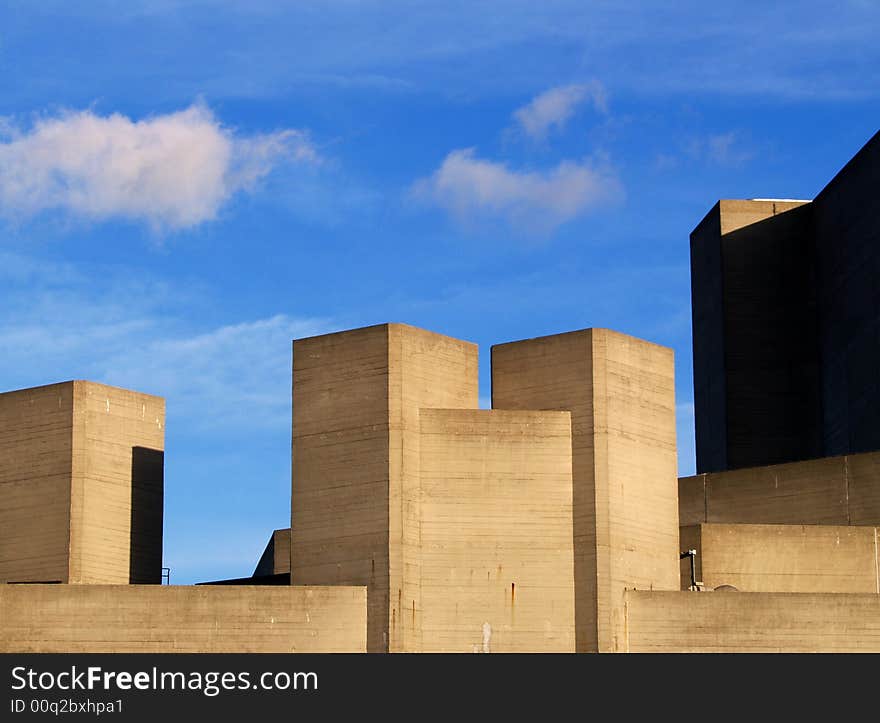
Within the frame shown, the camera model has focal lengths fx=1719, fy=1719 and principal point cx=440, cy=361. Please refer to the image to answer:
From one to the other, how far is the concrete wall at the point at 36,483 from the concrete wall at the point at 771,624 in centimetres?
1448

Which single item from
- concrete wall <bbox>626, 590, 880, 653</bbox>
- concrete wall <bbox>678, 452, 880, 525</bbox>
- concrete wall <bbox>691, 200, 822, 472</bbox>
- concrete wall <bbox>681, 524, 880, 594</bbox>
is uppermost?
concrete wall <bbox>691, 200, 822, 472</bbox>

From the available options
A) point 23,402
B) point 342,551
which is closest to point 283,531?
point 23,402

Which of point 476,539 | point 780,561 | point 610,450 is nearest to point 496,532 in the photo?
point 476,539

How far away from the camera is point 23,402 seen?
43156 mm

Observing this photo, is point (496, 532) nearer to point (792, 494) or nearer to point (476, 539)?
point (476, 539)

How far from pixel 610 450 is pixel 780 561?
5.63 meters

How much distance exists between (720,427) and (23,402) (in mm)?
26296

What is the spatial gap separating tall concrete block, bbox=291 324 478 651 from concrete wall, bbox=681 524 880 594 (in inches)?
271

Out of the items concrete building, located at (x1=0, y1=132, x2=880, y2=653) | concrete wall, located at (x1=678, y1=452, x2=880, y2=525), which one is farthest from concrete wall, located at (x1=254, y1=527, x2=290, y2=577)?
concrete wall, located at (x1=678, y1=452, x2=880, y2=525)

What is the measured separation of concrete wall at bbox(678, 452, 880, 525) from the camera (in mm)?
43438

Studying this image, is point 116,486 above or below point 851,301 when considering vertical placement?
below

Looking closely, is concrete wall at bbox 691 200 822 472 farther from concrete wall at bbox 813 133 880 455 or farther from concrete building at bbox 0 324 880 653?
concrete building at bbox 0 324 880 653

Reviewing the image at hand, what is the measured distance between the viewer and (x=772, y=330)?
→ 2360 inches

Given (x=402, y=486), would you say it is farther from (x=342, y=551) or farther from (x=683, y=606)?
(x=683, y=606)
